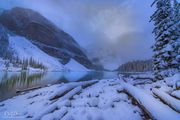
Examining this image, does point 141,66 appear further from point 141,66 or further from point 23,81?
point 23,81

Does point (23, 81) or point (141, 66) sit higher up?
point (141, 66)

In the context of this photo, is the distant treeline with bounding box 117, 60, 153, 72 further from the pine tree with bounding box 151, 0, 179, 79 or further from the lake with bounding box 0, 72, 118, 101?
the pine tree with bounding box 151, 0, 179, 79

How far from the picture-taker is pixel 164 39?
12375mm

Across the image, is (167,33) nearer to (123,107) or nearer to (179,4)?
(179,4)

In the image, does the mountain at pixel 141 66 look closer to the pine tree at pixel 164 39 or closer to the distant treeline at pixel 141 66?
the distant treeline at pixel 141 66

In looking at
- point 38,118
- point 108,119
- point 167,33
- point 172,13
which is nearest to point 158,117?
point 108,119

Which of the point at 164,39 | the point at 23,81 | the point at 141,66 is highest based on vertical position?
the point at 141,66

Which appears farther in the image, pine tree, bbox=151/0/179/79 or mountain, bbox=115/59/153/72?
mountain, bbox=115/59/153/72

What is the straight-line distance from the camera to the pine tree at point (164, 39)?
37.7 ft

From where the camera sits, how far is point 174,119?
379cm

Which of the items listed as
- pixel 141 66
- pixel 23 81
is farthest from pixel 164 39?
pixel 141 66

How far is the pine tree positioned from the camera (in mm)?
11484

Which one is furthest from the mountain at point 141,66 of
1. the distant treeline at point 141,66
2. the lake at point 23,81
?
the lake at point 23,81

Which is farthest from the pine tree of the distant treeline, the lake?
the distant treeline
